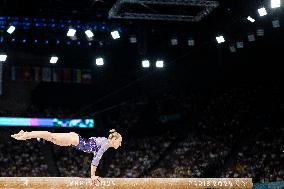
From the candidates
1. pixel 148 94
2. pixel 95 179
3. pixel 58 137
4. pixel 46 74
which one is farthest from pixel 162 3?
pixel 148 94

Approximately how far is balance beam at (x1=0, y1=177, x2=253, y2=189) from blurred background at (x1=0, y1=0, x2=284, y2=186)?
8725 millimetres

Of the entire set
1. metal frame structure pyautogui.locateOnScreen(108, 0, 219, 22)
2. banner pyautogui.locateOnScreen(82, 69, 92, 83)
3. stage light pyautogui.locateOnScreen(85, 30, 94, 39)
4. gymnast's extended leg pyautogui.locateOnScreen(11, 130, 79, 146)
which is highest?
metal frame structure pyautogui.locateOnScreen(108, 0, 219, 22)

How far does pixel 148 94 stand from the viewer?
30609mm

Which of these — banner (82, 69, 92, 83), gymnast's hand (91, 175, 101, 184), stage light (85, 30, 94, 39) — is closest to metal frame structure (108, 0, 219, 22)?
stage light (85, 30, 94, 39)

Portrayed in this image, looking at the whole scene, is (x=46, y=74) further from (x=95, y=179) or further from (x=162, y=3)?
(x=95, y=179)

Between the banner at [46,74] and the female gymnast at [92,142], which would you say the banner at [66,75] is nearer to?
the banner at [46,74]

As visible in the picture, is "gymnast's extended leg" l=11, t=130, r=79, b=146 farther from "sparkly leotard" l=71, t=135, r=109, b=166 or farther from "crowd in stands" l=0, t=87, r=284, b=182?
"crowd in stands" l=0, t=87, r=284, b=182

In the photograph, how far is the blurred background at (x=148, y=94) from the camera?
72.7 feet

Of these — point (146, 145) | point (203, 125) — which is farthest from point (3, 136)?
point (203, 125)

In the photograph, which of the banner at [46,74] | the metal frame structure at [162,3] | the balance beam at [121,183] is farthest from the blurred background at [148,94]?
the balance beam at [121,183]

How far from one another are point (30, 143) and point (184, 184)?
16.8m

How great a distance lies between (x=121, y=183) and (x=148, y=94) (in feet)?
60.7

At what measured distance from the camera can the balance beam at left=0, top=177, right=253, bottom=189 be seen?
11.7 meters

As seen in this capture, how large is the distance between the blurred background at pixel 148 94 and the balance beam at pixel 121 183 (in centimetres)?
872
